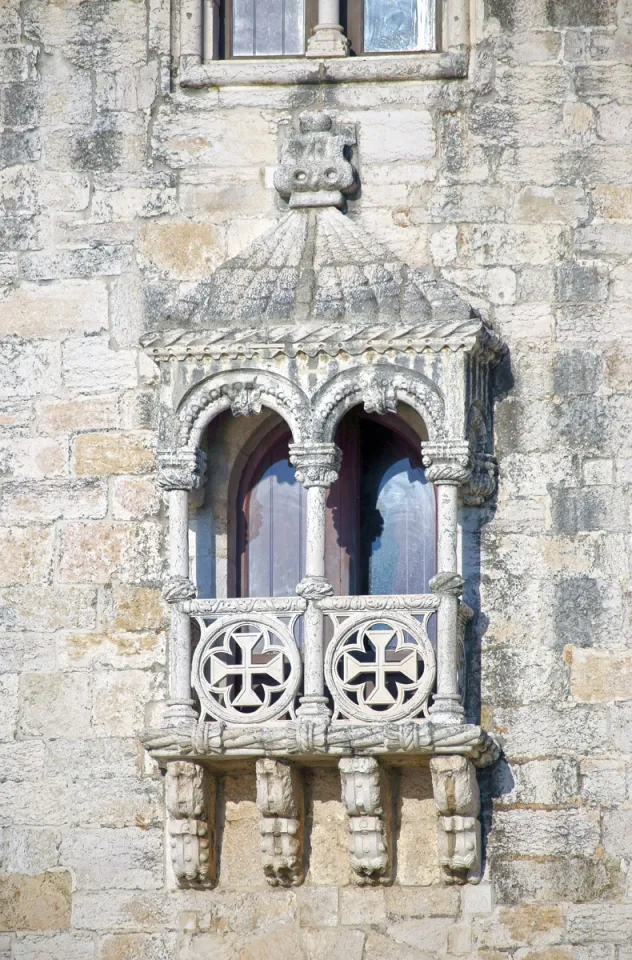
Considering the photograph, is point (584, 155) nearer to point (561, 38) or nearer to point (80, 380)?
point (561, 38)

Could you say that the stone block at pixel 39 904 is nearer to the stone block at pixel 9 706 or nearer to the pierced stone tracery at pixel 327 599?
the pierced stone tracery at pixel 327 599

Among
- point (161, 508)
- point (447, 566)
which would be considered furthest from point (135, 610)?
point (447, 566)

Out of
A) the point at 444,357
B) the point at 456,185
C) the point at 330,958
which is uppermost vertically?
the point at 456,185

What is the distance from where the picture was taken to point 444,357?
1138 centimetres

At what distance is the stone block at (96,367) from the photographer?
1199 cm

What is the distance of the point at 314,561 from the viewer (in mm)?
11297

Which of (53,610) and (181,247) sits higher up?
(181,247)

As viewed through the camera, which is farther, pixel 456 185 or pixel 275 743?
pixel 456 185

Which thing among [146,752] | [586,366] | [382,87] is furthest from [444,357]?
[146,752]

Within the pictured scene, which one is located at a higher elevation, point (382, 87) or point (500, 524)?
point (382, 87)

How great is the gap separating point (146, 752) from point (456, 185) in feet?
10.1

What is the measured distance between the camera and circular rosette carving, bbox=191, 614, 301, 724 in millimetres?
11219

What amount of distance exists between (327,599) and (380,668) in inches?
15.4

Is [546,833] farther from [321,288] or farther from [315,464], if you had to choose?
[321,288]
